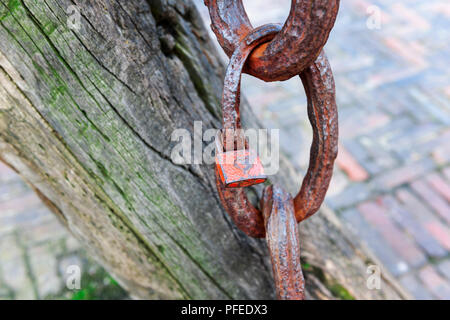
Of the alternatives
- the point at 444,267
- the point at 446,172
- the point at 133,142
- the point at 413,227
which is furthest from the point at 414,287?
the point at 133,142

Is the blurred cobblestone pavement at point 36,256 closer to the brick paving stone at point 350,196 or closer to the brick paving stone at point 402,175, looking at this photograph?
the brick paving stone at point 350,196

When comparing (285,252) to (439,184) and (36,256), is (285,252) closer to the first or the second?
(36,256)

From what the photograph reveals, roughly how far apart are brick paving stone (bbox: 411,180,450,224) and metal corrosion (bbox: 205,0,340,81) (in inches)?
80.7

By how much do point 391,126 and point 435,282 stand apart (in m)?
1.15

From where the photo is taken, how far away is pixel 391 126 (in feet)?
9.21

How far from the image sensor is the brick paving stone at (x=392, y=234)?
2.15m

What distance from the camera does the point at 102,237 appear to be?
43.0 inches

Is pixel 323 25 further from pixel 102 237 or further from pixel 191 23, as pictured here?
pixel 102 237

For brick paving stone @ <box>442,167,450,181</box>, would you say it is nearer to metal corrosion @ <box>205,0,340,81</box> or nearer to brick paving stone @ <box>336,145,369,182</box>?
brick paving stone @ <box>336,145,369,182</box>

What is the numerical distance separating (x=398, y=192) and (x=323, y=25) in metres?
2.08

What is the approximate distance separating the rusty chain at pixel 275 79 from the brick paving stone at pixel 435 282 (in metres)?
1.55
